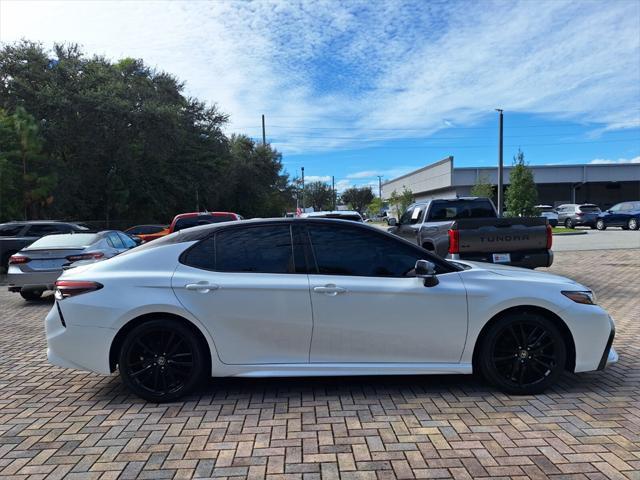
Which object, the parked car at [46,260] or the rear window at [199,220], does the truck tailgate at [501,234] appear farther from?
the parked car at [46,260]

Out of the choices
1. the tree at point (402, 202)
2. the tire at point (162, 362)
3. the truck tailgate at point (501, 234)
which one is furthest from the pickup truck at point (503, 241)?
the tree at point (402, 202)

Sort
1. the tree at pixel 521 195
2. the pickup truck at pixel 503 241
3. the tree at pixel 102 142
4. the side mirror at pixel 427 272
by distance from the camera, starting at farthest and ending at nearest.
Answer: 1. the tree at pixel 521 195
2. the tree at pixel 102 142
3. the pickup truck at pixel 503 241
4. the side mirror at pixel 427 272

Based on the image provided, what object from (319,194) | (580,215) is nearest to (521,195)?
(580,215)

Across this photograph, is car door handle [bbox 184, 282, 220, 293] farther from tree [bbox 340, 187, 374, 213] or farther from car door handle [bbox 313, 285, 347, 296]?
tree [bbox 340, 187, 374, 213]

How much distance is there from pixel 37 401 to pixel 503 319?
4.20 m

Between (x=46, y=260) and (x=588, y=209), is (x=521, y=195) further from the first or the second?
(x=46, y=260)

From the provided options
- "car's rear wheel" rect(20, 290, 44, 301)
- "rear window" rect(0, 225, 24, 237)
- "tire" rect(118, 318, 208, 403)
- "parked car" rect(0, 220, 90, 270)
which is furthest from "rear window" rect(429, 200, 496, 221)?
"rear window" rect(0, 225, 24, 237)

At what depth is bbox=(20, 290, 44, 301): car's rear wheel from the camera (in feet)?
33.2

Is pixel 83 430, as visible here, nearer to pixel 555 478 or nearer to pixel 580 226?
pixel 555 478

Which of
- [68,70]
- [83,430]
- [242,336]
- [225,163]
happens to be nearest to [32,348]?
[83,430]

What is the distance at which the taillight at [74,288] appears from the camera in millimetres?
4273

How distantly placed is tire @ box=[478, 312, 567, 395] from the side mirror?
68cm

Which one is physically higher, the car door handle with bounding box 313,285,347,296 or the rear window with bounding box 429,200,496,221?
the rear window with bounding box 429,200,496,221

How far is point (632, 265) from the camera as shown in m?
13.5
